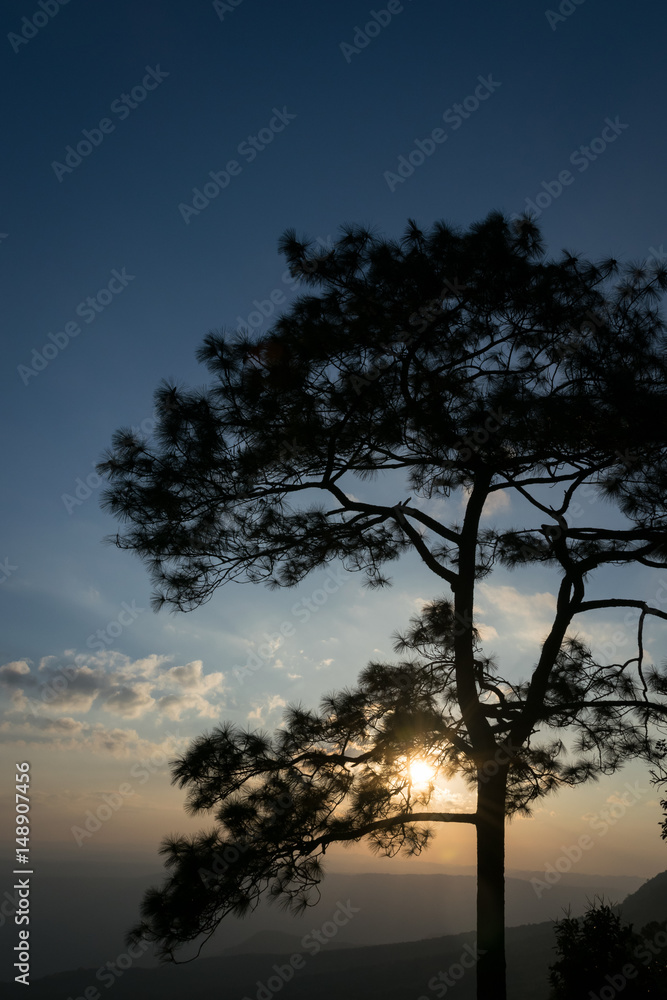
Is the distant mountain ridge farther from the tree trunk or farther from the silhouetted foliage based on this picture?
the tree trunk

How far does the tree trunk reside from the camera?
3.33 metres

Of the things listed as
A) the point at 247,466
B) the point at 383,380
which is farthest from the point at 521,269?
the point at 247,466

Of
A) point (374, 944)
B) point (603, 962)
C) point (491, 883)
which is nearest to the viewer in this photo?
point (491, 883)

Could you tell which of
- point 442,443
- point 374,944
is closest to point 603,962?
point 442,443

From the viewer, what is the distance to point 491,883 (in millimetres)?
3504

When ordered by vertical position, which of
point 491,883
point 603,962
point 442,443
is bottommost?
point 603,962

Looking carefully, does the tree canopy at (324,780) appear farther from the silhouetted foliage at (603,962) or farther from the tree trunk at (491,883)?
the silhouetted foliage at (603,962)

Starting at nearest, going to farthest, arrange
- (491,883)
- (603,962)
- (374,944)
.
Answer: (491,883)
(603,962)
(374,944)

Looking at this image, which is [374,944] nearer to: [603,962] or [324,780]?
[603,962]

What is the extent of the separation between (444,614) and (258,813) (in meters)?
1.94

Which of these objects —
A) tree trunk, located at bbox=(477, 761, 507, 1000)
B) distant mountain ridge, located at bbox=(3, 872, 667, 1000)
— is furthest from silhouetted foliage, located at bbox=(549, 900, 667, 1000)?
tree trunk, located at bbox=(477, 761, 507, 1000)

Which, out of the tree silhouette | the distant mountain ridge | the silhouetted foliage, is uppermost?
the tree silhouette

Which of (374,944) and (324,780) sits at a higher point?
(324,780)

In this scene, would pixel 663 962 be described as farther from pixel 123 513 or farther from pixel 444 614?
pixel 123 513
